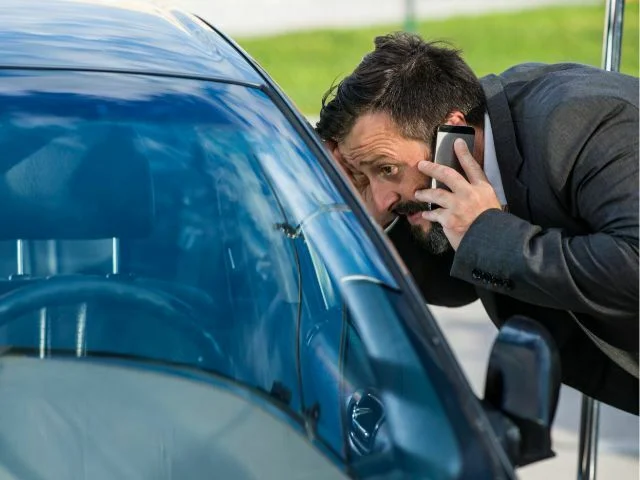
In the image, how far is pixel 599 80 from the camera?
2729mm

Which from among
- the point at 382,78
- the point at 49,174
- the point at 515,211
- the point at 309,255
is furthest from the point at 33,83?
the point at 515,211

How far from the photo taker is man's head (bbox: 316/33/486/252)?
279cm

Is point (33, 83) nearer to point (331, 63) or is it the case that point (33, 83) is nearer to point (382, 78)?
point (382, 78)

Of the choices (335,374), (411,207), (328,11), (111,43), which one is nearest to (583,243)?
(411,207)

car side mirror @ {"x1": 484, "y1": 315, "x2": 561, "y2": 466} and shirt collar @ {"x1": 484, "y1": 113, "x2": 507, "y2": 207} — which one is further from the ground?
shirt collar @ {"x1": 484, "y1": 113, "x2": 507, "y2": 207}

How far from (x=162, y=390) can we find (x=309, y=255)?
13.8 inches

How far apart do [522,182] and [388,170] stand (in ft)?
0.94

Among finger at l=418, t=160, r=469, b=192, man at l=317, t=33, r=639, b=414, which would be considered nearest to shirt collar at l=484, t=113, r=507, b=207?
man at l=317, t=33, r=639, b=414

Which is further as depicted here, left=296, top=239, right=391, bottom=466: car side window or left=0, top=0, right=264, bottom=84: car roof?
left=0, top=0, right=264, bottom=84: car roof

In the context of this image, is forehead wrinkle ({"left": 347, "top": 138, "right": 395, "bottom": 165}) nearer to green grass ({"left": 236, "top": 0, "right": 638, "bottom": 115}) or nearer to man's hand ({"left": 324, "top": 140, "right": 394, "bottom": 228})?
man's hand ({"left": 324, "top": 140, "right": 394, "bottom": 228})

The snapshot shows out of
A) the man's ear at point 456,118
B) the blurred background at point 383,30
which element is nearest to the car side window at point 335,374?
the man's ear at point 456,118

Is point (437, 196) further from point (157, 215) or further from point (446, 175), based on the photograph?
point (157, 215)

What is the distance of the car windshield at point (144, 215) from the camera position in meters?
2.19

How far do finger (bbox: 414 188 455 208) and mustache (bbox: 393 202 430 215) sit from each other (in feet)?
0.23
